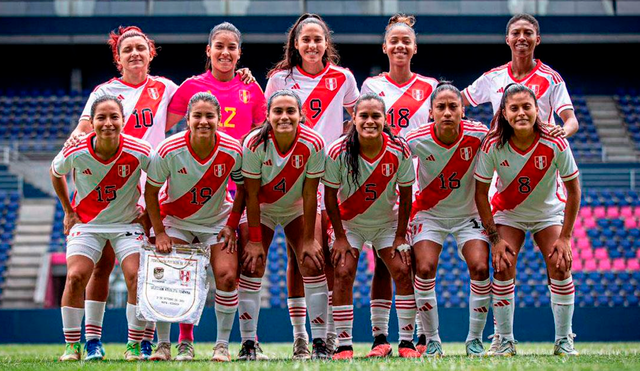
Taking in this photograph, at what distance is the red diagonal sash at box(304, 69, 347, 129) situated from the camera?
6.11m

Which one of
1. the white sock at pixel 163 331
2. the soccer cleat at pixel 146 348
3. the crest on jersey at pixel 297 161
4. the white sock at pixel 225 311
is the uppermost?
the crest on jersey at pixel 297 161

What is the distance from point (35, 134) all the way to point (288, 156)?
13412 mm

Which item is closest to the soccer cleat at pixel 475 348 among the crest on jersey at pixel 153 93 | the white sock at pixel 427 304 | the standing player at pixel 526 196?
the standing player at pixel 526 196

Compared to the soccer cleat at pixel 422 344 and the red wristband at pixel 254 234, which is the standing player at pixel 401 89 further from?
the red wristband at pixel 254 234

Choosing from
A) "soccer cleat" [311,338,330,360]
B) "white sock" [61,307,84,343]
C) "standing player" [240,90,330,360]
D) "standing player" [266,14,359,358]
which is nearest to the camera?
"soccer cleat" [311,338,330,360]

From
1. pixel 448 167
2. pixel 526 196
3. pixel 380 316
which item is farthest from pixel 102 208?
pixel 526 196

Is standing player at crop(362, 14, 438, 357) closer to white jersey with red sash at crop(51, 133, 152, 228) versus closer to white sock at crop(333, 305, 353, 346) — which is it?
white sock at crop(333, 305, 353, 346)

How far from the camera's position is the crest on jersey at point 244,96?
6.16m

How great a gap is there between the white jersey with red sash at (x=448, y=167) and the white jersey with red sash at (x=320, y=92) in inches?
29.1

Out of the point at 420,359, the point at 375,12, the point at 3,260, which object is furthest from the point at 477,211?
the point at 375,12

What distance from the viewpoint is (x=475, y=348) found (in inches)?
215

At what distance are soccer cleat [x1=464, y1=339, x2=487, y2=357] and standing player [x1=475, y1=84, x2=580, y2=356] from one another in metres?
0.11

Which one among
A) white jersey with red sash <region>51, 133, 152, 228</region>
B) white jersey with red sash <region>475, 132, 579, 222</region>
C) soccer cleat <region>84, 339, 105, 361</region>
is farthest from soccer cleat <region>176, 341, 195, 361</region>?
white jersey with red sash <region>475, 132, 579, 222</region>

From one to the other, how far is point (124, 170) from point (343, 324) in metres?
1.95
